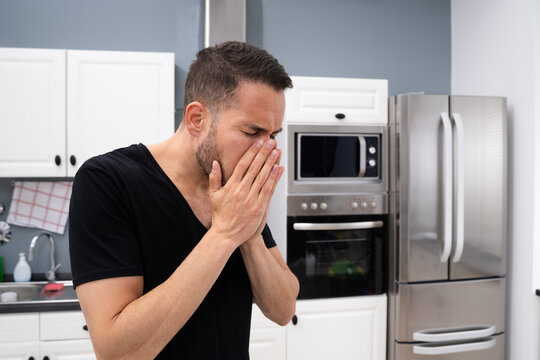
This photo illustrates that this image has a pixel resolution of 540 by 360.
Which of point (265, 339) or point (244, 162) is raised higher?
point (244, 162)

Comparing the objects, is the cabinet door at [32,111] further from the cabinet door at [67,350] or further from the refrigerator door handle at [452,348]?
the refrigerator door handle at [452,348]

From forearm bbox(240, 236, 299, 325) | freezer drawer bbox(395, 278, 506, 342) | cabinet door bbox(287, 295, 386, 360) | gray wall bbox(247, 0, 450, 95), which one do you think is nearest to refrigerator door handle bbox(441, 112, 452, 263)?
freezer drawer bbox(395, 278, 506, 342)

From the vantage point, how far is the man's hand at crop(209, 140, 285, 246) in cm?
91

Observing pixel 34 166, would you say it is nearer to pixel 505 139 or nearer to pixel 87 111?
pixel 87 111

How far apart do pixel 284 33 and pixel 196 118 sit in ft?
7.19

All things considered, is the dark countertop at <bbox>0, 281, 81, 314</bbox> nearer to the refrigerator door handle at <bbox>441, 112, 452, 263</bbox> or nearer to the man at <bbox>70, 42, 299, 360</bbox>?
the man at <bbox>70, 42, 299, 360</bbox>

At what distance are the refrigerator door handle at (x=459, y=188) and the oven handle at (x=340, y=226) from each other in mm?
396

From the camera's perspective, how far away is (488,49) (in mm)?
2826

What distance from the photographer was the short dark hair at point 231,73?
3.13 ft

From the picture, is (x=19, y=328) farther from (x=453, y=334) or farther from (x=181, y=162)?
(x=453, y=334)

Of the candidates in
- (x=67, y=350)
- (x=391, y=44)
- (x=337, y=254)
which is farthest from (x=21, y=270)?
(x=391, y=44)

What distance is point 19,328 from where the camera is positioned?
6.90 feet

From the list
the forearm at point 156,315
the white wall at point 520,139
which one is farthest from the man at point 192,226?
the white wall at point 520,139

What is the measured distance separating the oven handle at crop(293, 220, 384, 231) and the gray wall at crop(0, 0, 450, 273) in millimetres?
1137
